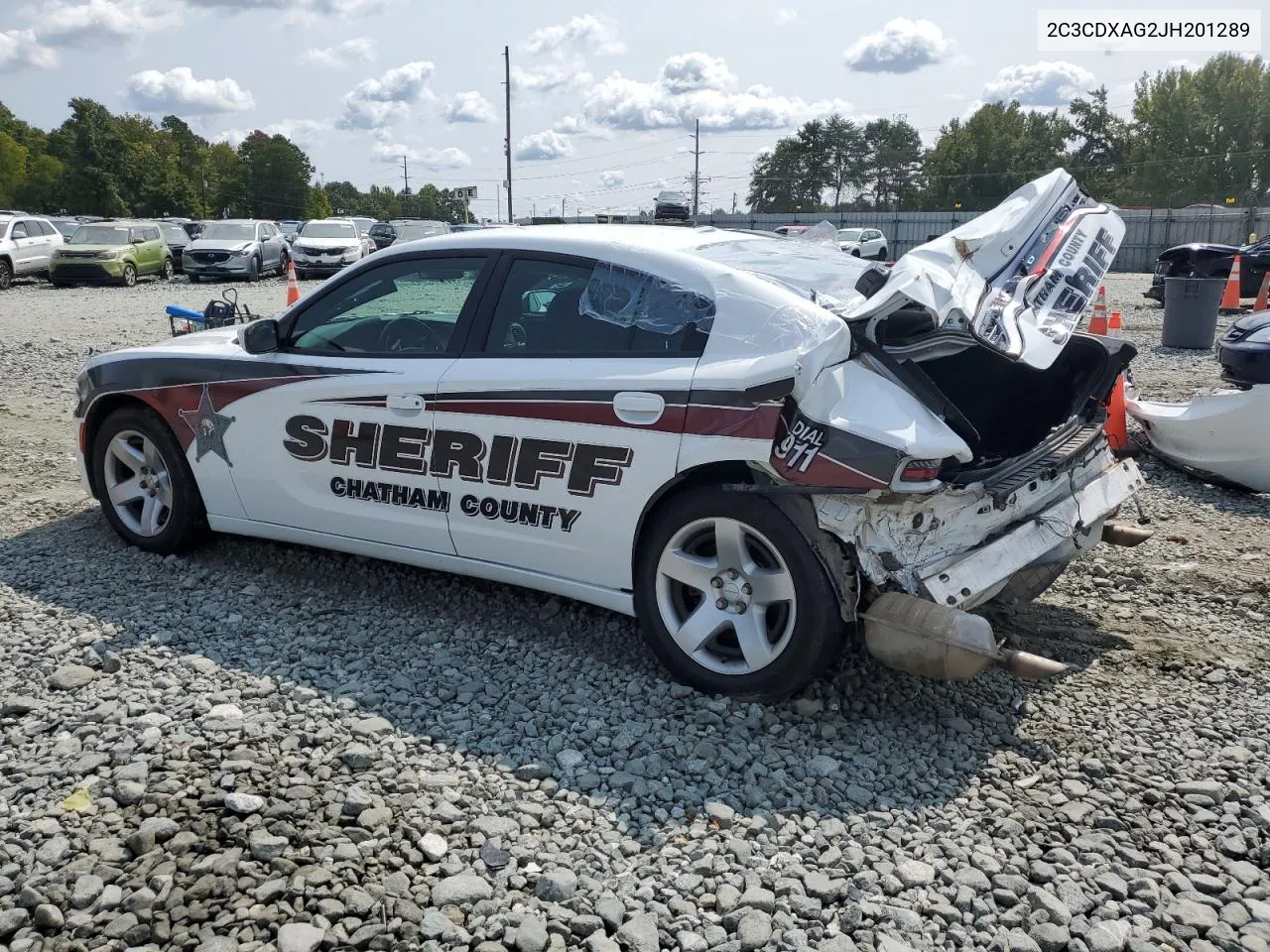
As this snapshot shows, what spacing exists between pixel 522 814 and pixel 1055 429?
101 inches

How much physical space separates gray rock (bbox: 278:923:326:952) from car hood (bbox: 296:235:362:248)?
2584cm

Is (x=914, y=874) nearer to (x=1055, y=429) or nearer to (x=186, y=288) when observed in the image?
(x=1055, y=429)

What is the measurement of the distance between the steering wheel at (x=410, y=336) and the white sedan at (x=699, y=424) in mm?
19

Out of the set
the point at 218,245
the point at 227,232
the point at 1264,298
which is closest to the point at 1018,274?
the point at 1264,298

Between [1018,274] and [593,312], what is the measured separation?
1.58 meters

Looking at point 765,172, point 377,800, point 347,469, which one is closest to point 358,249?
point 347,469

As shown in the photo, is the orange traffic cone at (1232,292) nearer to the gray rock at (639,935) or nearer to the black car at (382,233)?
the gray rock at (639,935)

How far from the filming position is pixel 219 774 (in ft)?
10.9

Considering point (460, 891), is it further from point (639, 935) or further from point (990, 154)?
point (990, 154)

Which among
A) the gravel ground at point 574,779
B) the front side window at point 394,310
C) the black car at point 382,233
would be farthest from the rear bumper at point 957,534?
the black car at point 382,233

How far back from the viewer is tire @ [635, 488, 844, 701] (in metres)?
3.63

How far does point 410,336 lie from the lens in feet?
15.1

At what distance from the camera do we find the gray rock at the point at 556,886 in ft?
9.29

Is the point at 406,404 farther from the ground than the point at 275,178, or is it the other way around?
the point at 275,178
